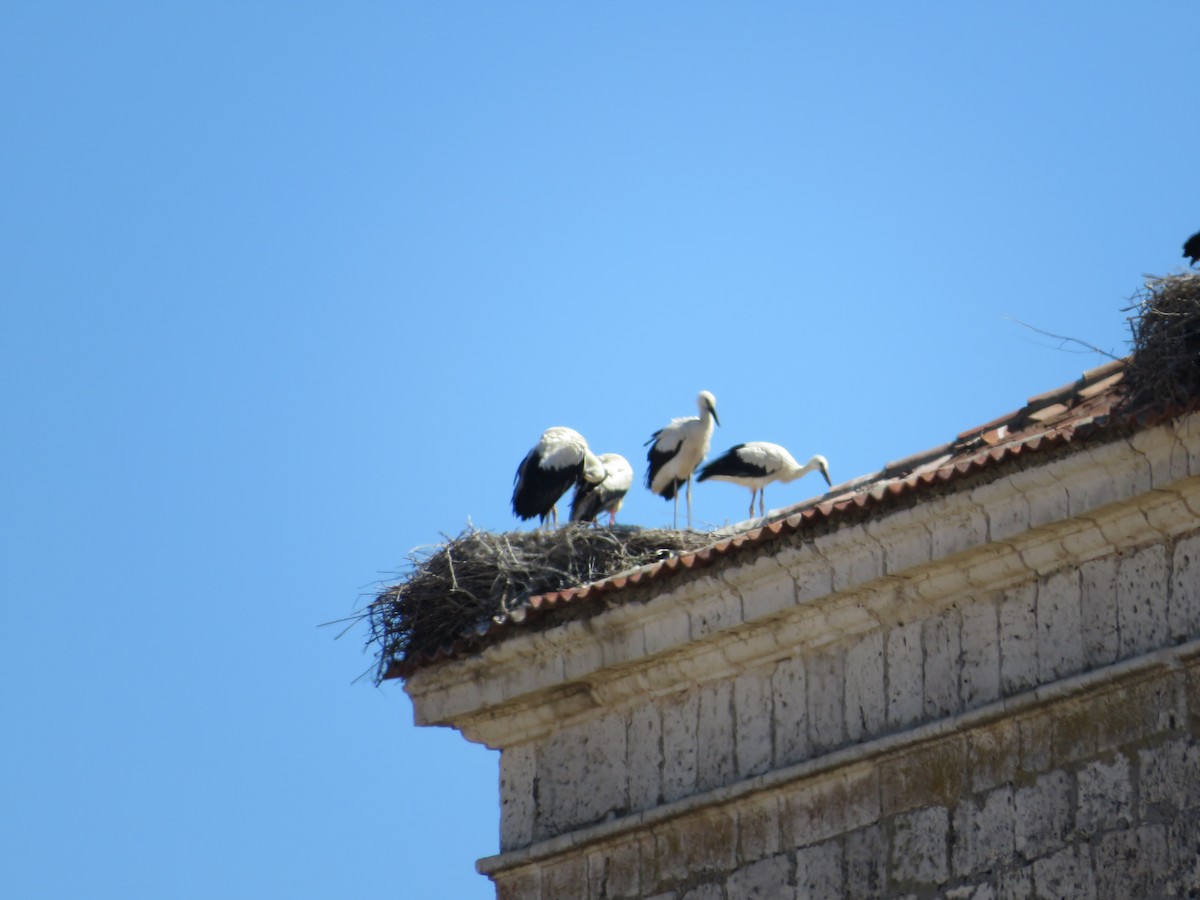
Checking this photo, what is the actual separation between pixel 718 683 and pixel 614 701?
50 cm

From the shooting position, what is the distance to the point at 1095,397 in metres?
8.29

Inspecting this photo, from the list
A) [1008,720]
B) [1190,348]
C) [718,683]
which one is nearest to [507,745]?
[718,683]

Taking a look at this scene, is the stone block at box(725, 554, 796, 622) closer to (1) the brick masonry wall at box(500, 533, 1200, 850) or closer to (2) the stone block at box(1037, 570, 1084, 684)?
(1) the brick masonry wall at box(500, 533, 1200, 850)

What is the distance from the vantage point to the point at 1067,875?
6.89 meters

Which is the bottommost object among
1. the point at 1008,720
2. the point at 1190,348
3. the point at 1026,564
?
the point at 1008,720

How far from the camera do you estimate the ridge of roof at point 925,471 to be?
7227 millimetres

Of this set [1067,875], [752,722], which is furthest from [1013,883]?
[752,722]

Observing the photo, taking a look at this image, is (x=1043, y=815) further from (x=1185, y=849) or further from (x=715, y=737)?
(x=715, y=737)

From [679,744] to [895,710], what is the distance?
0.98 metres

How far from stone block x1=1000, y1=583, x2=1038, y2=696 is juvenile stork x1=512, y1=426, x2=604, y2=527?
5.89m

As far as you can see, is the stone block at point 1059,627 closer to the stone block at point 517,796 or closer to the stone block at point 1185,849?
the stone block at point 1185,849

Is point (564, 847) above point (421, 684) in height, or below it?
below

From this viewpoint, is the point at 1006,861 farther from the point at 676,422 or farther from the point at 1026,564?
the point at 676,422

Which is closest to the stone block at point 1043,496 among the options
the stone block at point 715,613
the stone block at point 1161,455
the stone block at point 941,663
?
the stone block at point 1161,455
